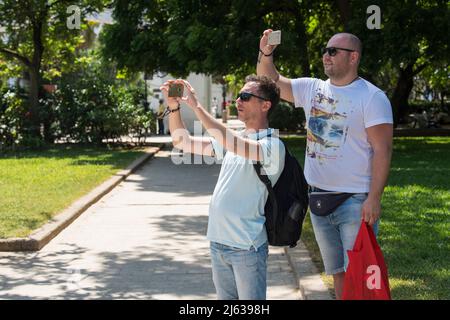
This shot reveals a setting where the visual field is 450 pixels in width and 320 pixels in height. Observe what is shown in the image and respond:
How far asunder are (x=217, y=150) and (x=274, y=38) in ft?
3.02

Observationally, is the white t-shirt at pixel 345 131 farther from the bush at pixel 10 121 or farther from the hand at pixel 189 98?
the bush at pixel 10 121

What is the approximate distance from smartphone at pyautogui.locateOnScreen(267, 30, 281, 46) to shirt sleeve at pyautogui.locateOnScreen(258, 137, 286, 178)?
35.9 inches

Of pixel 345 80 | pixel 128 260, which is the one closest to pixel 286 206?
pixel 345 80

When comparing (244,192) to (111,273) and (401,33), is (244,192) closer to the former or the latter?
(111,273)

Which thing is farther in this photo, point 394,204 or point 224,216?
point 394,204

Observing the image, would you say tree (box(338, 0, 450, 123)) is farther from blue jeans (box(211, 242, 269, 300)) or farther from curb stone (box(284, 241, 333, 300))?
blue jeans (box(211, 242, 269, 300))

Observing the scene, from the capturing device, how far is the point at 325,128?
4715 mm

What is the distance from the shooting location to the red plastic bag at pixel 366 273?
4.32 m

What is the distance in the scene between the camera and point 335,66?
470cm

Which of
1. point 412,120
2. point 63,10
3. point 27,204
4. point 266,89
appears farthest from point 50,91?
point 266,89

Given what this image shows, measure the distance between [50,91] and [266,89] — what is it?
937 inches

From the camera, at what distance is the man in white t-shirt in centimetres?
454

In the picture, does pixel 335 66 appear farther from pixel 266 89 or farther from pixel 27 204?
pixel 27 204

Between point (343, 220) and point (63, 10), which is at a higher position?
point (63, 10)
